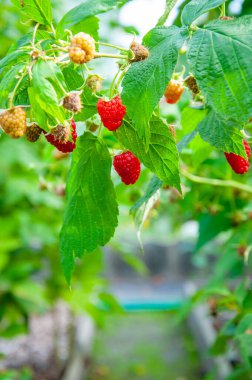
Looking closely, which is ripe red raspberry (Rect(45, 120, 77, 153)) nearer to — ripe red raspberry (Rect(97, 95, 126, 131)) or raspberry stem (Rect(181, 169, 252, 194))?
ripe red raspberry (Rect(97, 95, 126, 131))

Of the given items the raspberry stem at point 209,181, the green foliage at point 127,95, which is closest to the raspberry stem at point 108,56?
the green foliage at point 127,95

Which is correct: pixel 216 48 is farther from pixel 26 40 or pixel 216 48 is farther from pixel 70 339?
pixel 70 339

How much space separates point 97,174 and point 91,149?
0.03 meters

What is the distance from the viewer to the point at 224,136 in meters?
0.71

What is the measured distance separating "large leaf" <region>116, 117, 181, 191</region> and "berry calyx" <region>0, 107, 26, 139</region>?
123mm

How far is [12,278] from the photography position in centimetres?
304

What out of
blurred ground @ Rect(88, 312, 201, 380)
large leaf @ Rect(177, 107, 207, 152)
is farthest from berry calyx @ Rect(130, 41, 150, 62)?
blurred ground @ Rect(88, 312, 201, 380)

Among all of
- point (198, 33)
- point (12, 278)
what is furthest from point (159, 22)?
point (12, 278)

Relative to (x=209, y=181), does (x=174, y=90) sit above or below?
above

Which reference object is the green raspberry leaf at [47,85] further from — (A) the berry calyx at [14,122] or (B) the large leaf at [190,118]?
(B) the large leaf at [190,118]

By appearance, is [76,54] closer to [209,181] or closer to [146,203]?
[146,203]

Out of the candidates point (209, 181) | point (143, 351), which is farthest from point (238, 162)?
point (143, 351)

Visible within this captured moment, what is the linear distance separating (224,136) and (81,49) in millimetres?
228

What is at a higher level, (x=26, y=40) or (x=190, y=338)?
(x=26, y=40)
